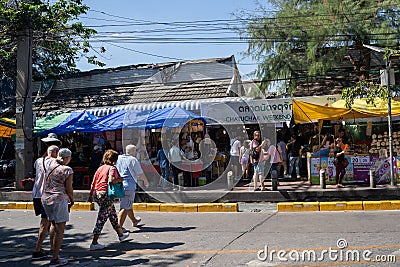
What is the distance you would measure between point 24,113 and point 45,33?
422cm

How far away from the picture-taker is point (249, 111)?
15.8m

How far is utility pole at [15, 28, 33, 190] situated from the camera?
1603 centimetres

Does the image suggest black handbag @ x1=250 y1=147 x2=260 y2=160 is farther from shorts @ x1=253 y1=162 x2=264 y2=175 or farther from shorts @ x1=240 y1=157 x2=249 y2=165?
shorts @ x1=240 y1=157 x2=249 y2=165

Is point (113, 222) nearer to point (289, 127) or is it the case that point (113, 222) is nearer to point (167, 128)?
point (167, 128)

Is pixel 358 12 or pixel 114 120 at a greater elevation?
pixel 358 12

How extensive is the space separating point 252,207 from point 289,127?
6962 mm

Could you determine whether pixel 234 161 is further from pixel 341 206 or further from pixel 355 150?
pixel 341 206

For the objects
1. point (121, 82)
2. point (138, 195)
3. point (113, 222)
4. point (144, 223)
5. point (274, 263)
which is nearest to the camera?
point (274, 263)

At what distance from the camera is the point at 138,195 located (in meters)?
14.1

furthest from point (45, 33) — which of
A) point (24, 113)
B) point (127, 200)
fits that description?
point (127, 200)

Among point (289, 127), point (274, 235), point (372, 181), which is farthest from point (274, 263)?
point (289, 127)

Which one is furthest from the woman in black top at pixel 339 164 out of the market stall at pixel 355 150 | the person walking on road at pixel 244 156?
the person walking on road at pixel 244 156

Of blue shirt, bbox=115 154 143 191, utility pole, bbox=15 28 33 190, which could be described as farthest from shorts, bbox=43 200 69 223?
utility pole, bbox=15 28 33 190

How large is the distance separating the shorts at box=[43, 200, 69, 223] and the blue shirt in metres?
2.28
